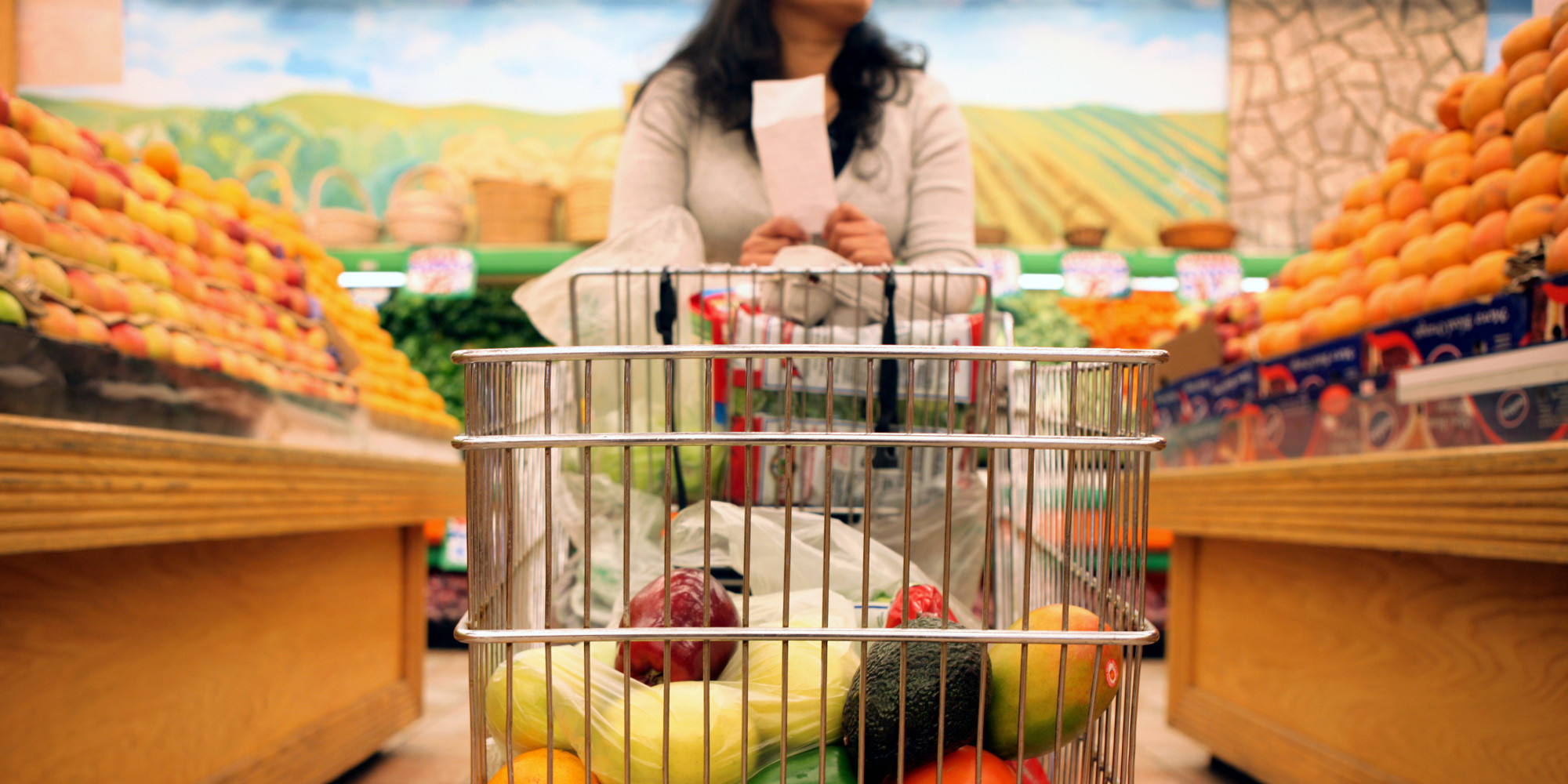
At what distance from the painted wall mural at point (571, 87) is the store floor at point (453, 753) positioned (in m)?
3.17

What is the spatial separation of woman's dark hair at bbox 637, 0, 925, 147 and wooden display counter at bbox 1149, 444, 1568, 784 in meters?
0.88

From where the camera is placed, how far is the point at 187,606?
1.27m

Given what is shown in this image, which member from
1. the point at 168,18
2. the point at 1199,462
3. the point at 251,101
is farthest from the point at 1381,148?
the point at 168,18

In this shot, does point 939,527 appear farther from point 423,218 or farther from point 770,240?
point 423,218

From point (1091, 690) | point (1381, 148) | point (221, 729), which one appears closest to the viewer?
point (1091, 690)

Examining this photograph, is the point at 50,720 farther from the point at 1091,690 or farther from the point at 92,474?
the point at 1091,690

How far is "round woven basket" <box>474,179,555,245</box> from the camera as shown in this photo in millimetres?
3842

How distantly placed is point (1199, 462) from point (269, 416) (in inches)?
72.1

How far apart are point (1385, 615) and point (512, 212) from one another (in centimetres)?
345

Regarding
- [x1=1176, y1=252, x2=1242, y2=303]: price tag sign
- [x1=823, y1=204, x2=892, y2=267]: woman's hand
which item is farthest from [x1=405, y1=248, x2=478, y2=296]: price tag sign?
[x1=1176, y1=252, x2=1242, y2=303]: price tag sign

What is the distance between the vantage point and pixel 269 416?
59.9 inches

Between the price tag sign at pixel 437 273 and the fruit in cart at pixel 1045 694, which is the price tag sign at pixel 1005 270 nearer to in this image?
the price tag sign at pixel 437 273

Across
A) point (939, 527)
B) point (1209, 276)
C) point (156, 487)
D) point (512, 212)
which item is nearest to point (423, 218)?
point (512, 212)

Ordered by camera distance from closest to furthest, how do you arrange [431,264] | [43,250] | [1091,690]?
→ 1. [1091,690]
2. [43,250]
3. [431,264]
